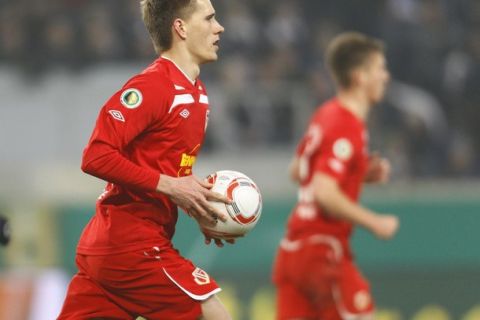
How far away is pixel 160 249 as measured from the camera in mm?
5059

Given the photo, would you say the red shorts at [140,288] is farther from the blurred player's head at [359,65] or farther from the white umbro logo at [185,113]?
the blurred player's head at [359,65]

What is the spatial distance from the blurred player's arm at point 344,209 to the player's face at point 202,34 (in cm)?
177

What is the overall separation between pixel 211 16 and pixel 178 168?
700 millimetres

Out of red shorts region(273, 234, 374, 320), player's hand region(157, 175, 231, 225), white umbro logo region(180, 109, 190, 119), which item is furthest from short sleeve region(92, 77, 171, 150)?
red shorts region(273, 234, 374, 320)

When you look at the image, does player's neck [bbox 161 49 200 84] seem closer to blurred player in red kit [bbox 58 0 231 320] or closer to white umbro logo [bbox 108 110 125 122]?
blurred player in red kit [bbox 58 0 231 320]

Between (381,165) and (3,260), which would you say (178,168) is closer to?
(381,165)

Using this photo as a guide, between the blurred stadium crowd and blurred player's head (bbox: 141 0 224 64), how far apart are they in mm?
6303

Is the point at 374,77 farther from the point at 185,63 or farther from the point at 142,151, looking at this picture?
the point at 142,151

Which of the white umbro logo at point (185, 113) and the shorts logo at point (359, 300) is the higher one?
the white umbro logo at point (185, 113)

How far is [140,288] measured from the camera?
5062 mm

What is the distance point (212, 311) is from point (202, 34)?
122cm

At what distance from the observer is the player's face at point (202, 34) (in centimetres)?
521

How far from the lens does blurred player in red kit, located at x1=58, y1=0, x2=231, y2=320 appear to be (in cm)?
489

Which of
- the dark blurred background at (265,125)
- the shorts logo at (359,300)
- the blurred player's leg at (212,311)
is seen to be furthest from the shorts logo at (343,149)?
the dark blurred background at (265,125)
